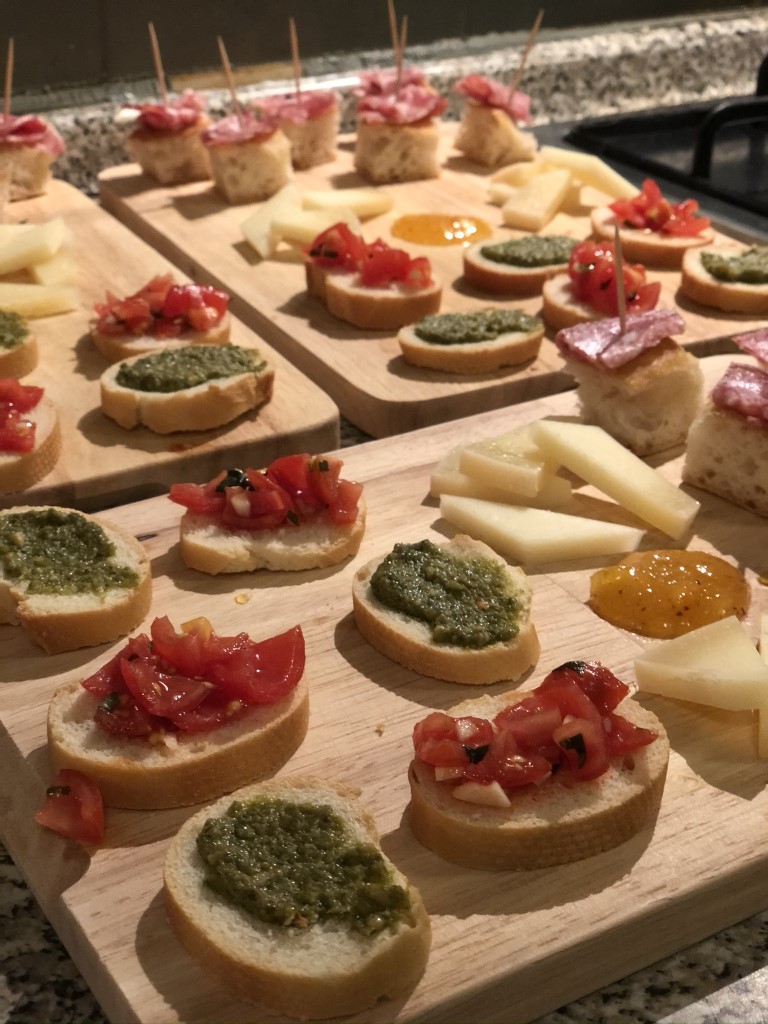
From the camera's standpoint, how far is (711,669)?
7.47ft

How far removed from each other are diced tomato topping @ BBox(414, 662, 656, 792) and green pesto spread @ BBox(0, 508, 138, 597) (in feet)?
2.72

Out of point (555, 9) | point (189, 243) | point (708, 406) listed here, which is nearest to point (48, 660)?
point (708, 406)

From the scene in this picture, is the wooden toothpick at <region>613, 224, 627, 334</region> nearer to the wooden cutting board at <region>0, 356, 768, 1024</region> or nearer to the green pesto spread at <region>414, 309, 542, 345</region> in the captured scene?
the green pesto spread at <region>414, 309, 542, 345</region>

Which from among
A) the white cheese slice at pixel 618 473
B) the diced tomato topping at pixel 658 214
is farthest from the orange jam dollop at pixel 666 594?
the diced tomato topping at pixel 658 214

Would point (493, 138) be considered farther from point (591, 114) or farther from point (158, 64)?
point (158, 64)

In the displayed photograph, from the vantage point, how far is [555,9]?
569cm

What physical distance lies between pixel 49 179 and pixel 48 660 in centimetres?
297

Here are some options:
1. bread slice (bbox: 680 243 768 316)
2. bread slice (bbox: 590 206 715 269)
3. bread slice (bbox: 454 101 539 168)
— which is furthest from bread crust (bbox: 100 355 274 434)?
bread slice (bbox: 454 101 539 168)

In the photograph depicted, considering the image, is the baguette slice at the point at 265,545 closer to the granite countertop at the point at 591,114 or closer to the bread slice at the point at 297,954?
the granite countertop at the point at 591,114

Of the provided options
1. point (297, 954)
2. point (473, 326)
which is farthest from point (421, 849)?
point (473, 326)

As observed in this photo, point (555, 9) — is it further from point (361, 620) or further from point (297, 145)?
point (361, 620)

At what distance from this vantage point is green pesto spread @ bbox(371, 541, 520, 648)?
2371 millimetres

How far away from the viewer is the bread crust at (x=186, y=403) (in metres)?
3.18

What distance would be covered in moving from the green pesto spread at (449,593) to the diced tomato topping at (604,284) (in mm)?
1439
